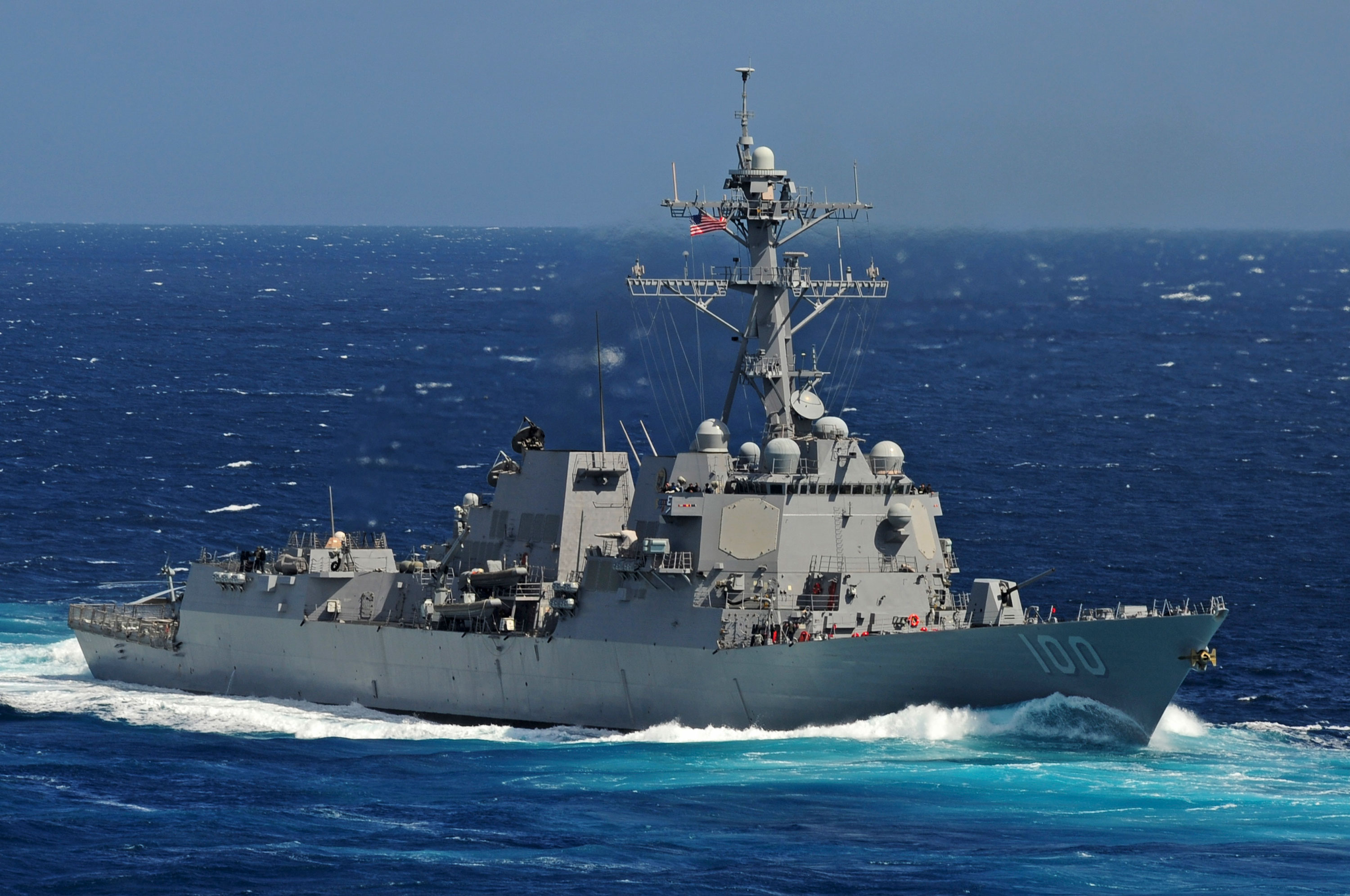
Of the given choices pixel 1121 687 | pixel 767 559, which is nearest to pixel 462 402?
pixel 767 559

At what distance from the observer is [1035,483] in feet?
207

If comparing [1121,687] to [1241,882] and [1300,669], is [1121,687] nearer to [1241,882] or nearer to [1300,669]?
[1241,882]

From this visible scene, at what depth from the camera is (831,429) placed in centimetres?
3688

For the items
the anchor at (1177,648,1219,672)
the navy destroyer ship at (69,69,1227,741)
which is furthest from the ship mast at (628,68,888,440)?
the anchor at (1177,648,1219,672)

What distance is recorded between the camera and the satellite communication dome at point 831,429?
36875 mm

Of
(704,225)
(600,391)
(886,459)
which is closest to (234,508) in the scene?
(600,391)

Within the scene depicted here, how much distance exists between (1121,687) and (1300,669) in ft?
33.2

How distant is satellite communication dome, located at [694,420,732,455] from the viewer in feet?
122

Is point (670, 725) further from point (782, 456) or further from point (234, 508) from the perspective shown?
point (234, 508)

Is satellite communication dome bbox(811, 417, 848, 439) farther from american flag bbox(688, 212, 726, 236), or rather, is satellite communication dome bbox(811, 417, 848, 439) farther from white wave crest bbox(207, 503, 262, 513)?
white wave crest bbox(207, 503, 262, 513)

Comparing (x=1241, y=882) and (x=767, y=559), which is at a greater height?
(x=767, y=559)

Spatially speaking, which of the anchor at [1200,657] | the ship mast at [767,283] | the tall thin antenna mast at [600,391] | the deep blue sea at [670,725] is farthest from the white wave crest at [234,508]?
the anchor at [1200,657]

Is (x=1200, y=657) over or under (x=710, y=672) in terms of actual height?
over

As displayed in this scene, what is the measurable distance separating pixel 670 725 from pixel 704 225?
9506 mm
